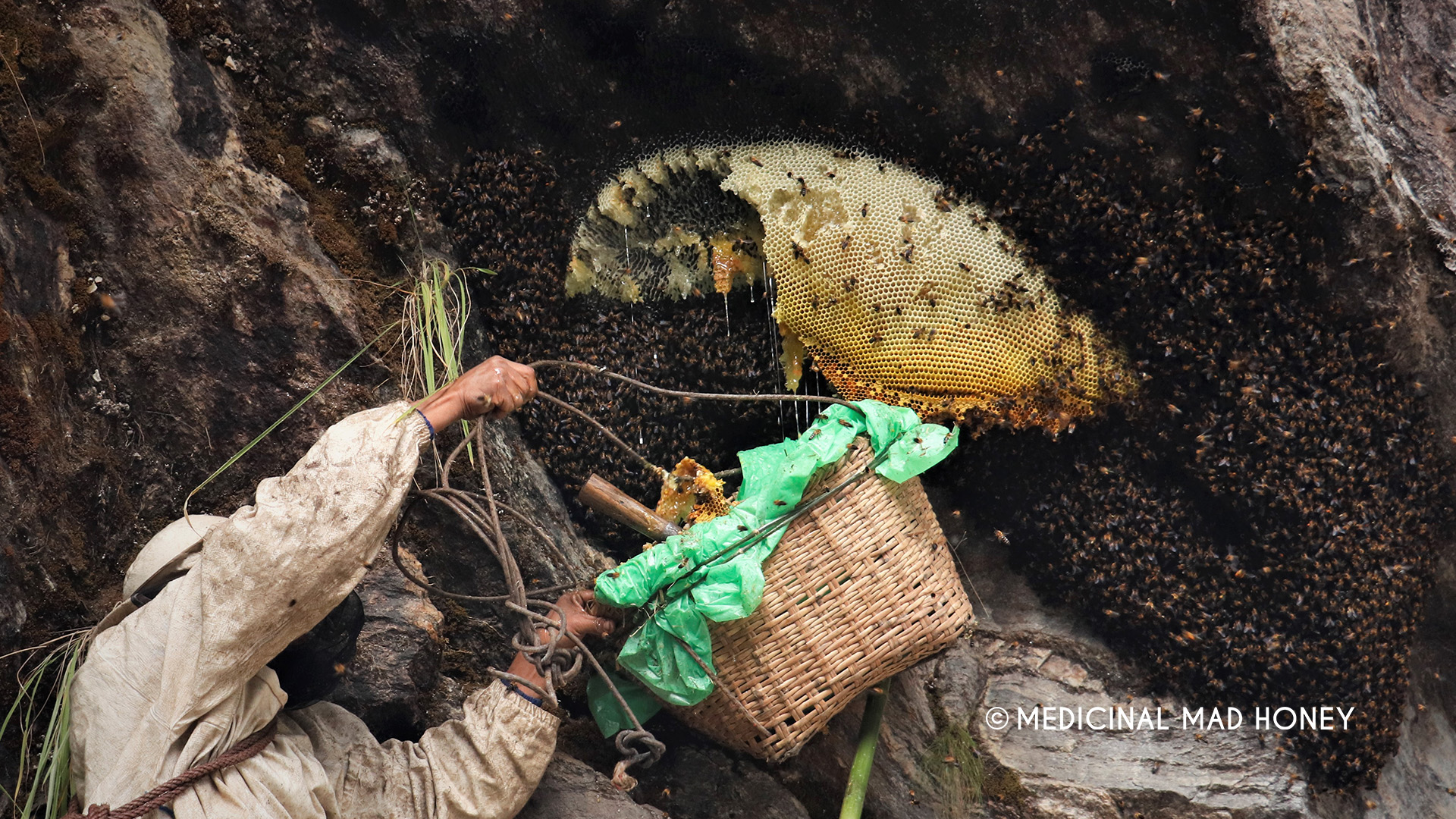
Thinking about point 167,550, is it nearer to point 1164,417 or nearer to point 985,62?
point 985,62

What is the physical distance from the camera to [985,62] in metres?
Answer: 4.07

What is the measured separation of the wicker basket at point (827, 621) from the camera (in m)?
3.40

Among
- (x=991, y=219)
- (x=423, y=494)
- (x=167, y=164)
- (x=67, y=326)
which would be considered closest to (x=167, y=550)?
(x=423, y=494)

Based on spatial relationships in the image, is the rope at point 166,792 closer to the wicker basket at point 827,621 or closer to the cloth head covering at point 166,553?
the cloth head covering at point 166,553

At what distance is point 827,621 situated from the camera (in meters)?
3.41

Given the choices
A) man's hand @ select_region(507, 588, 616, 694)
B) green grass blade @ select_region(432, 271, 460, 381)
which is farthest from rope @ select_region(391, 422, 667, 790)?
green grass blade @ select_region(432, 271, 460, 381)

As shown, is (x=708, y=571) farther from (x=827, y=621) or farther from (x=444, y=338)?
(x=444, y=338)

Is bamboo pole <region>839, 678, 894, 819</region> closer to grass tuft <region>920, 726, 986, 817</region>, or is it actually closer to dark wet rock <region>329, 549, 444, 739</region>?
grass tuft <region>920, 726, 986, 817</region>

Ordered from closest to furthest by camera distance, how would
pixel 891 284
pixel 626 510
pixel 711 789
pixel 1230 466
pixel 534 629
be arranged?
A: pixel 534 629
pixel 626 510
pixel 891 284
pixel 1230 466
pixel 711 789

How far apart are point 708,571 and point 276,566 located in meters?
1.30

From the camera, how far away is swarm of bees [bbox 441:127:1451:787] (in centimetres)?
402

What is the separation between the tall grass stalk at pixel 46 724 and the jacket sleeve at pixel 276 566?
1.69 ft

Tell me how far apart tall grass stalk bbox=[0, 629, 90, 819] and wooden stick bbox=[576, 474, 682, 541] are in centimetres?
165

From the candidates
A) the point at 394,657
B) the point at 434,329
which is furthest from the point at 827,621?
the point at 434,329
